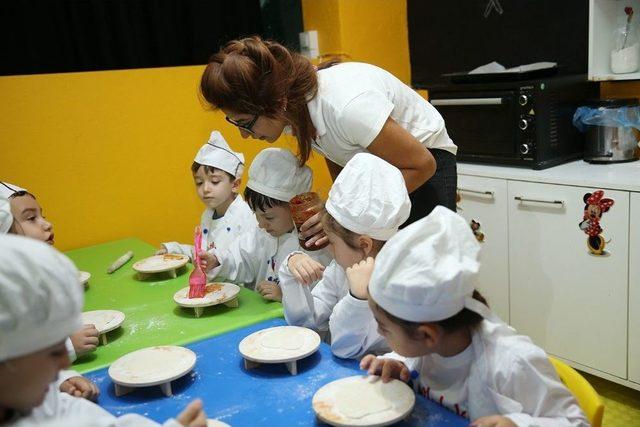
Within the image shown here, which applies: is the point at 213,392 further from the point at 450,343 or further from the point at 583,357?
the point at 583,357

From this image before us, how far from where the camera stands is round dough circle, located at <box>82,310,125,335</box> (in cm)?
157

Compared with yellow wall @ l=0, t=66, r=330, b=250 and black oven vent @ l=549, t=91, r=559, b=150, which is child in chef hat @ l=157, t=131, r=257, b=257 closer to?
yellow wall @ l=0, t=66, r=330, b=250

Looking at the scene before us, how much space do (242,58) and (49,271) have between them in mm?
934

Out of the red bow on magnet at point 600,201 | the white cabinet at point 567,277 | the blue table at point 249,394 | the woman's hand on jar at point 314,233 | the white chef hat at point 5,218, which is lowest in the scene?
the white cabinet at point 567,277

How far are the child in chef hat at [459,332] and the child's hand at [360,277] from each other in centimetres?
23

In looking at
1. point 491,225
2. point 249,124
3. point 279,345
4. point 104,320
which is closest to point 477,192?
point 491,225

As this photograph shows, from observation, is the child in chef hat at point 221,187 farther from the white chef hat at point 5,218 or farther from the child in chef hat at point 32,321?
the child in chef hat at point 32,321

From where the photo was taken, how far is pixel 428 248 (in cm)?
94

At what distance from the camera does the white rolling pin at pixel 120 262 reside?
2293 mm

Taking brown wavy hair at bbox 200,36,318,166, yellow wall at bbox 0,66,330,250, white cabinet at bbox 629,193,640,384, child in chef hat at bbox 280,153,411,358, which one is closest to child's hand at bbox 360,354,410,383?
child in chef hat at bbox 280,153,411,358

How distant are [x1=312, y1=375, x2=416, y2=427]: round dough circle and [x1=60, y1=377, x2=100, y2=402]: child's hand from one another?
50 centimetres

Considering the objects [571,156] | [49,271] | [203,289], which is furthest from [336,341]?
[571,156]

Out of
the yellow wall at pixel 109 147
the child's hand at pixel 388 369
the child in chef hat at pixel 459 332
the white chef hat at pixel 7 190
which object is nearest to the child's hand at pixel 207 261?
the white chef hat at pixel 7 190

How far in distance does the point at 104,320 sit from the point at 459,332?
1028 mm
